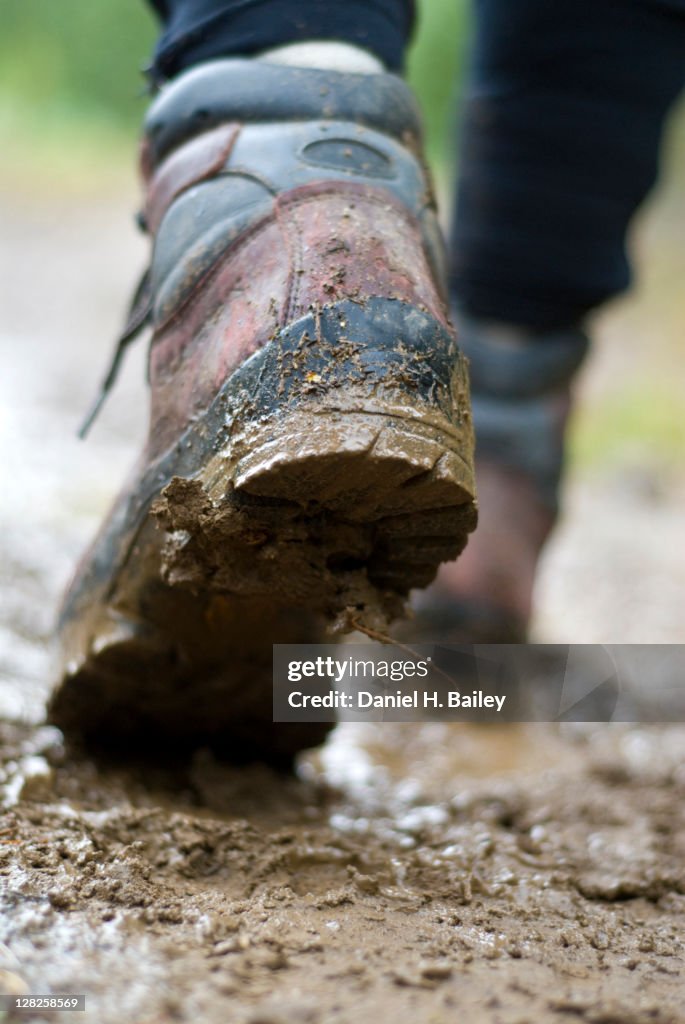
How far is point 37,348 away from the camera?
147 inches

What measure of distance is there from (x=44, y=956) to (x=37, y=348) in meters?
3.29

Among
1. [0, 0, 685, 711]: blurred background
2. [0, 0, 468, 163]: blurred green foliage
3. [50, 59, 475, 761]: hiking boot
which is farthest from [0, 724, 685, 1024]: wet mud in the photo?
[0, 0, 468, 163]: blurred green foliage

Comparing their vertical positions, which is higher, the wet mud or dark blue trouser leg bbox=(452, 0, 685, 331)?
dark blue trouser leg bbox=(452, 0, 685, 331)

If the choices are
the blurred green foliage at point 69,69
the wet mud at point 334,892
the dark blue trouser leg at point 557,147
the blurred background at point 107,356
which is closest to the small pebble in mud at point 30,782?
the wet mud at point 334,892

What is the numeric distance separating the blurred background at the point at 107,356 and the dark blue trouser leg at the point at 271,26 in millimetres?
136

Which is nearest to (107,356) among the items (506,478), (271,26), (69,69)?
(506,478)

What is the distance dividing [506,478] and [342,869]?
87 cm

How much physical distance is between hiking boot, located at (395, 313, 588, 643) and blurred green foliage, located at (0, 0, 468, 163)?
5493 mm

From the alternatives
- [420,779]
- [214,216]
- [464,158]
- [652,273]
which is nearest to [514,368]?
[464,158]

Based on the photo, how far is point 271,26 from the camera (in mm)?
1040

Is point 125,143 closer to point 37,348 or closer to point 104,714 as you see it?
point 37,348

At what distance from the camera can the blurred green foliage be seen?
6.92 m

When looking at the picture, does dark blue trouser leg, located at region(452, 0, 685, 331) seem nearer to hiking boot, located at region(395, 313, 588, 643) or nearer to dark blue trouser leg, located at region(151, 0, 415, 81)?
hiking boot, located at region(395, 313, 588, 643)

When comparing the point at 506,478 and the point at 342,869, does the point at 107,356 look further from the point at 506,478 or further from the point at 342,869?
the point at 342,869
